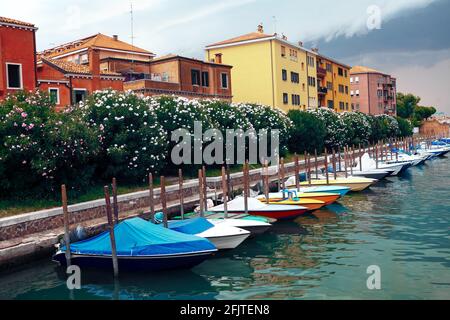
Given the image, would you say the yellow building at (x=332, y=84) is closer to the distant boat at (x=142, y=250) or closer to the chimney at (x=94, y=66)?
the chimney at (x=94, y=66)

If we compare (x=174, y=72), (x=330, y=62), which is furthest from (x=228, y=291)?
(x=330, y=62)

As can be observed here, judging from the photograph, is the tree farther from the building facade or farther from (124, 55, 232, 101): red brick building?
the building facade

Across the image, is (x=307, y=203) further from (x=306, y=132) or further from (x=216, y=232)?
(x=306, y=132)

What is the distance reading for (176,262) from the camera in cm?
1216

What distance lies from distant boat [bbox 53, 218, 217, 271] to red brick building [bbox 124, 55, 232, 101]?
68.5 ft

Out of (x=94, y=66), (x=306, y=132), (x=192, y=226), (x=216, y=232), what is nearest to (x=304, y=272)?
(x=216, y=232)

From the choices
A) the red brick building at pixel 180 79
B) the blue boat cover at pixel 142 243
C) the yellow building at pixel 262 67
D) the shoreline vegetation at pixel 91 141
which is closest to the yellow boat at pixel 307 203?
the shoreline vegetation at pixel 91 141

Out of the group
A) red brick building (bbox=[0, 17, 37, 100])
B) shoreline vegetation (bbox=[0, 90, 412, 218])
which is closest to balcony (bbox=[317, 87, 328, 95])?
shoreline vegetation (bbox=[0, 90, 412, 218])

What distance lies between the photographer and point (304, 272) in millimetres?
11977

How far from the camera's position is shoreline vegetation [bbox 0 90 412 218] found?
639 inches
